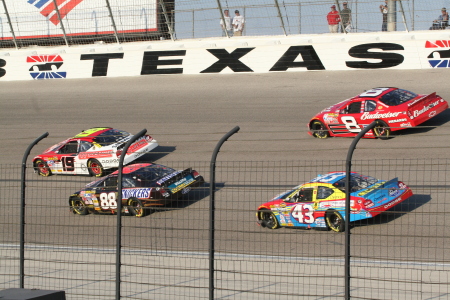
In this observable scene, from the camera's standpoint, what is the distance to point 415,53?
64.8 ft

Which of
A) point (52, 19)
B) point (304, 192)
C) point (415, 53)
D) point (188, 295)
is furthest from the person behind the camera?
point (52, 19)

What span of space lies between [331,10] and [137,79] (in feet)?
25.2

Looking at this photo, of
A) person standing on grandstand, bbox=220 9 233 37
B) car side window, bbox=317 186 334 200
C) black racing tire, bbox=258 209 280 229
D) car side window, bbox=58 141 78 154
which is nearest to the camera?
car side window, bbox=317 186 334 200

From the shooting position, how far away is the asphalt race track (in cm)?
1519

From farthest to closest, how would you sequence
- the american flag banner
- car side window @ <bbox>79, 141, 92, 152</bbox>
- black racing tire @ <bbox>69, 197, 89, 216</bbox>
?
the american flag banner, car side window @ <bbox>79, 141, 92, 152</bbox>, black racing tire @ <bbox>69, 197, 89, 216</bbox>

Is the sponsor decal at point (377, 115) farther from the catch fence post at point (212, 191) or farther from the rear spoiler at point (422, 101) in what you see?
the catch fence post at point (212, 191)

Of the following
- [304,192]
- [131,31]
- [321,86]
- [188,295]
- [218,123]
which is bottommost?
[188,295]

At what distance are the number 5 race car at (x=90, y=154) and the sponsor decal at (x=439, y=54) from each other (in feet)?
30.8

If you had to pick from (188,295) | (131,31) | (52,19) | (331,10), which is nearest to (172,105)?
(131,31)

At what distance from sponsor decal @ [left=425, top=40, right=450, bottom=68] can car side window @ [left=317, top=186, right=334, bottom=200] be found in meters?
10.8

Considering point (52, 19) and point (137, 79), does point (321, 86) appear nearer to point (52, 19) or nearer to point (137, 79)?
point (137, 79)

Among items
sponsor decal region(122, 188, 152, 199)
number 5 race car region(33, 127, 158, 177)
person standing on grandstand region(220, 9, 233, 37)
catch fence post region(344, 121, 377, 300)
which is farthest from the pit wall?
catch fence post region(344, 121, 377, 300)

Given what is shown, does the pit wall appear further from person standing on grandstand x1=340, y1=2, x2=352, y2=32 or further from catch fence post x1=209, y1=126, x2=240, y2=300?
catch fence post x1=209, y1=126, x2=240, y2=300

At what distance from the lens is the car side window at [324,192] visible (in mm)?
10416
